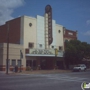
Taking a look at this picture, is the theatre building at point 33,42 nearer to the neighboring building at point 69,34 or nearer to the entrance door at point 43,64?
the entrance door at point 43,64

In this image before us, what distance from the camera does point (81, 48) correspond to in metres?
48.2

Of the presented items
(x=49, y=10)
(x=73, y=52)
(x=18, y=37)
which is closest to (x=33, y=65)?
(x=18, y=37)

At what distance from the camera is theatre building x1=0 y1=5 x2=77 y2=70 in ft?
131

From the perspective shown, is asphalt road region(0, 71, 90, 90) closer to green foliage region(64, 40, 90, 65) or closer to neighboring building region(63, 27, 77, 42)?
green foliage region(64, 40, 90, 65)

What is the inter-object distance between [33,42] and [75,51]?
11228 mm

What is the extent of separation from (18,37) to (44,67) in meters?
10.3

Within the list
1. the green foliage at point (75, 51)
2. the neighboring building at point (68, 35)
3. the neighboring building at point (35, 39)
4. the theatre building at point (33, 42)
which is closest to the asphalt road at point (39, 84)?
the theatre building at point (33, 42)

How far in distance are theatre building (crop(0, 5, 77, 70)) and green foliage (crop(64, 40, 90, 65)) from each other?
2.05 metres

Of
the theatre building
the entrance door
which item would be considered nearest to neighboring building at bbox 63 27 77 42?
the theatre building

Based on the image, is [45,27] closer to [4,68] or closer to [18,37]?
[18,37]

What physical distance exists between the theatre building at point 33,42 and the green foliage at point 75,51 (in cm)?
205

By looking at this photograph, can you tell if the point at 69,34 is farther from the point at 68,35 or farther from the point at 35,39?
the point at 35,39

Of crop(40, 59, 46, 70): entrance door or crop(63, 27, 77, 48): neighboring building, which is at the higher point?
crop(63, 27, 77, 48): neighboring building

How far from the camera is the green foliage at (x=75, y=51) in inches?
1860
